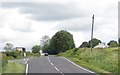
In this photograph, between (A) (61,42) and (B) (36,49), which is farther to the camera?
(B) (36,49)

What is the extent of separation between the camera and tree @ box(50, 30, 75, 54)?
516 feet

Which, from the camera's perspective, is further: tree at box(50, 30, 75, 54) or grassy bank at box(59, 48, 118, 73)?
tree at box(50, 30, 75, 54)

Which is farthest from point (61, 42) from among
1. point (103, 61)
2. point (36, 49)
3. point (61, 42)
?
point (103, 61)

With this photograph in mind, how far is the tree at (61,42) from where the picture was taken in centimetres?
15721

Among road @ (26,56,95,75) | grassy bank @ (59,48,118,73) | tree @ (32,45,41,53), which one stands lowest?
tree @ (32,45,41,53)

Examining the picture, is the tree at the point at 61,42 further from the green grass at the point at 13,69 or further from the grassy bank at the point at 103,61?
the green grass at the point at 13,69

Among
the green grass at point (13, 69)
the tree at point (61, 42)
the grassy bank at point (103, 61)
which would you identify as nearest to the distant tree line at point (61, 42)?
the tree at point (61, 42)

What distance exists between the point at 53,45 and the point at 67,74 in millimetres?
130688

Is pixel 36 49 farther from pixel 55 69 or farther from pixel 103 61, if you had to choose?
pixel 55 69

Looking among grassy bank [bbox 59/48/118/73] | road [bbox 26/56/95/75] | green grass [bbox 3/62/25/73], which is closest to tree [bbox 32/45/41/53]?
grassy bank [bbox 59/48/118/73]

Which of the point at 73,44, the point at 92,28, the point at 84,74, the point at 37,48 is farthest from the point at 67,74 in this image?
the point at 37,48

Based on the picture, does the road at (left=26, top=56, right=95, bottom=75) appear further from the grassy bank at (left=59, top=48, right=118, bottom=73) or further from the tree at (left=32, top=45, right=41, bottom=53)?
the tree at (left=32, top=45, right=41, bottom=53)

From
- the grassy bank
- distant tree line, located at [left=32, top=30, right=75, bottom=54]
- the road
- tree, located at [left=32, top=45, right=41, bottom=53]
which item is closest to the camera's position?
the road

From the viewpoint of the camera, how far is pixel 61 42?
→ 522 ft
